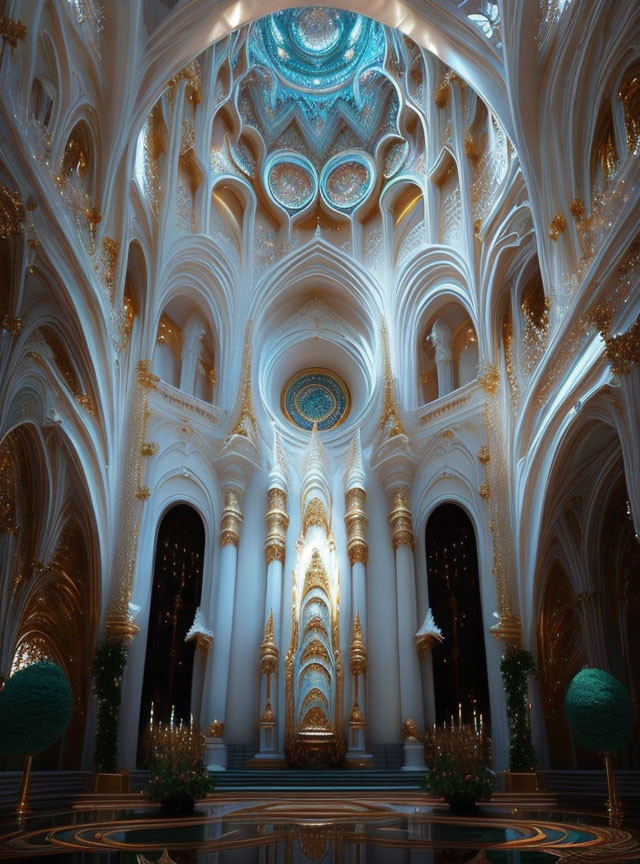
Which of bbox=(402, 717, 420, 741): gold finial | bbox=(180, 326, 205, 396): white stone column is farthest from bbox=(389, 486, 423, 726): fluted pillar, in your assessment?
bbox=(180, 326, 205, 396): white stone column

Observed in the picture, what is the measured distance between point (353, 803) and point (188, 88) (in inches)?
750

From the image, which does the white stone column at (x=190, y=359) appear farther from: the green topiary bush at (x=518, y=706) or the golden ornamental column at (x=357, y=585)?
the green topiary bush at (x=518, y=706)

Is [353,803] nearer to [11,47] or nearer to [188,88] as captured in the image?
[11,47]

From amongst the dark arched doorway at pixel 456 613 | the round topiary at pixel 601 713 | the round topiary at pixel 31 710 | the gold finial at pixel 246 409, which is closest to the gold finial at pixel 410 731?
the dark arched doorway at pixel 456 613

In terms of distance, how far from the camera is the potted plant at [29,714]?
9.67m

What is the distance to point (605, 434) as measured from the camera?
14.5 meters

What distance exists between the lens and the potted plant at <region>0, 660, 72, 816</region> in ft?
31.7

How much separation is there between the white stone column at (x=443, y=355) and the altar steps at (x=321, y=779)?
33.3 feet

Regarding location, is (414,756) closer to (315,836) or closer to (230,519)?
(230,519)

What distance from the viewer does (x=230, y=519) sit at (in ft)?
61.9

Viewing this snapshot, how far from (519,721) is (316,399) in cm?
1262

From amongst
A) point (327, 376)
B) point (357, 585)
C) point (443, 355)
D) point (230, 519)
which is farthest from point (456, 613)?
point (327, 376)

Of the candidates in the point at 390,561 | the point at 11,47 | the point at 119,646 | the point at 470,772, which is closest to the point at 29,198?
the point at 11,47

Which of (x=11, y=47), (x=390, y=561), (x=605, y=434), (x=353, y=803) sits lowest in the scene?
(x=353, y=803)
